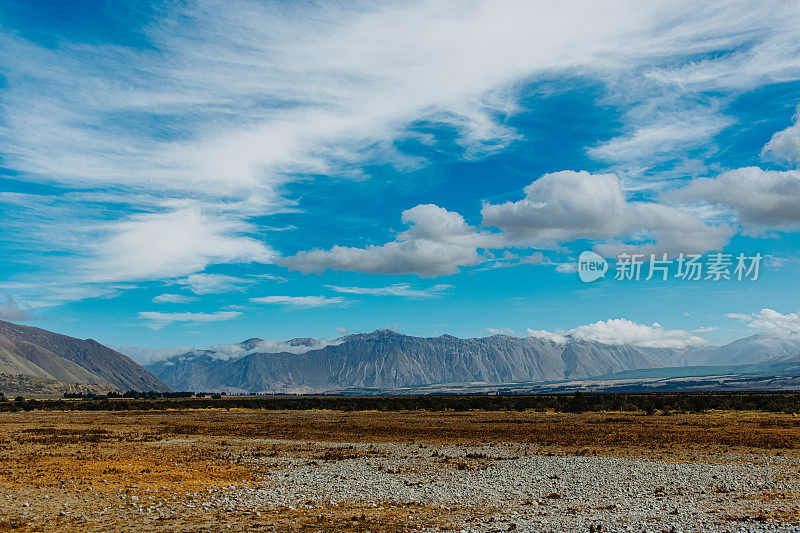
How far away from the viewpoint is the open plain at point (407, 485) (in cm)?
2248

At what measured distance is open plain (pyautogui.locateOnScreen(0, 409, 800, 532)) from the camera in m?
22.5

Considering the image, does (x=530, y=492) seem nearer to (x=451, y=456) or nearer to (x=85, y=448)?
(x=451, y=456)

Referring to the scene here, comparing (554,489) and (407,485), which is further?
(407,485)

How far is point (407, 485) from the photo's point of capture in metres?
31.5

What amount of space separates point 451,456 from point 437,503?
62.8 feet

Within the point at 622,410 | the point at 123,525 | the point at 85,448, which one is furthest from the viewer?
the point at 622,410

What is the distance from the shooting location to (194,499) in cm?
2700

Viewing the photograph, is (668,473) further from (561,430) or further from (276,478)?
(561,430)

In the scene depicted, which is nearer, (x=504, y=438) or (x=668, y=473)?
(x=668, y=473)

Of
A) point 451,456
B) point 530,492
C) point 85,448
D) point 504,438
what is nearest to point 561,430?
point 504,438

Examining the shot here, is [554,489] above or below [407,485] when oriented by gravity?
below

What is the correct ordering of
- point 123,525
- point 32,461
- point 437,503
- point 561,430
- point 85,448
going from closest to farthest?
point 123,525, point 437,503, point 32,461, point 85,448, point 561,430

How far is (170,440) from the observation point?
2382 inches

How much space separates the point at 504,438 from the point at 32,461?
140 ft
